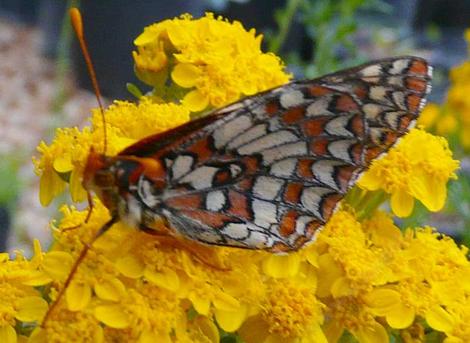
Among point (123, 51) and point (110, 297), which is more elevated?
point (110, 297)

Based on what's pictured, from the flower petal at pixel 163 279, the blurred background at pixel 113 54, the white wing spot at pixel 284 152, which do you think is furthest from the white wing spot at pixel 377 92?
the blurred background at pixel 113 54

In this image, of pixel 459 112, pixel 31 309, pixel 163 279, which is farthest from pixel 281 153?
pixel 459 112

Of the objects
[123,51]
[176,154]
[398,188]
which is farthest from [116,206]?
[123,51]

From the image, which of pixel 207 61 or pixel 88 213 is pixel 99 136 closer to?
pixel 88 213

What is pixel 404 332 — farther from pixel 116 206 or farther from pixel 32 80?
pixel 32 80

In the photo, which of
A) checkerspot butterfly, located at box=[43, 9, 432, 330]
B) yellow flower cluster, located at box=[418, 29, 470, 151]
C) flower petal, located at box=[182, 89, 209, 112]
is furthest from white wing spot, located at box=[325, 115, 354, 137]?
yellow flower cluster, located at box=[418, 29, 470, 151]
